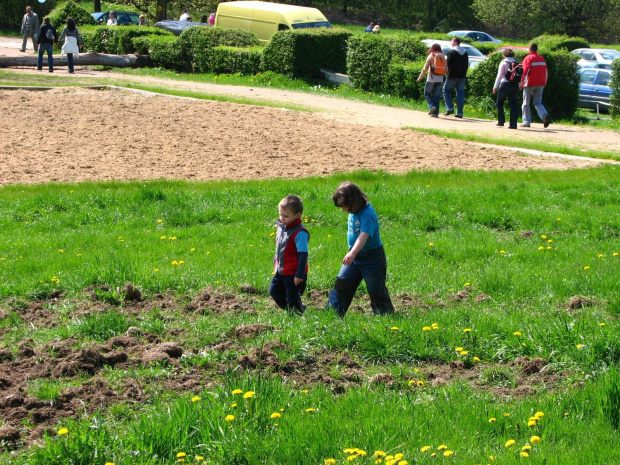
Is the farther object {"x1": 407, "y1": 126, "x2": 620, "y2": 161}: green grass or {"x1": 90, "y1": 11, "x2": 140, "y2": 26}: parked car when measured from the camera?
{"x1": 90, "y1": 11, "x2": 140, "y2": 26}: parked car

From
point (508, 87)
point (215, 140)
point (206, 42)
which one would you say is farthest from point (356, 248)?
point (206, 42)

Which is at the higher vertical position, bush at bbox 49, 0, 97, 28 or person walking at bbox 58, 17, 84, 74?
bush at bbox 49, 0, 97, 28

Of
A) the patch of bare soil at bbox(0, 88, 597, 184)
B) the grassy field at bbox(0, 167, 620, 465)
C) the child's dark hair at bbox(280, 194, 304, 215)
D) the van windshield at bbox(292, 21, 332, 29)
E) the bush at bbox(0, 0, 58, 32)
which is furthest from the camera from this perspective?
the bush at bbox(0, 0, 58, 32)

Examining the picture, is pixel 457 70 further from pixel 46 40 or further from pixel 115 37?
pixel 115 37

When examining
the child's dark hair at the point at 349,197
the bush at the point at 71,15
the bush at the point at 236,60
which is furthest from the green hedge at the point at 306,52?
the child's dark hair at the point at 349,197

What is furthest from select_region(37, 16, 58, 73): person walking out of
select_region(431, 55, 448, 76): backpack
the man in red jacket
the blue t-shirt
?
the blue t-shirt

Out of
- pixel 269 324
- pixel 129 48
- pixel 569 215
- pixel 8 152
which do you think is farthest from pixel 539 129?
pixel 129 48

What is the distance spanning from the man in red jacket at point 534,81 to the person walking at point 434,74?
A: 2084mm

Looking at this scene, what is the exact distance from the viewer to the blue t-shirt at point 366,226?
6.65 m

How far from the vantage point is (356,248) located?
6.54 m

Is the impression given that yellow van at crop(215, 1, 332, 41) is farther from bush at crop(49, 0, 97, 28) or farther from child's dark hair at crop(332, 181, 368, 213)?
child's dark hair at crop(332, 181, 368, 213)

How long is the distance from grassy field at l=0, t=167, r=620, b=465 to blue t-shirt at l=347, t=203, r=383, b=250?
2.15 feet

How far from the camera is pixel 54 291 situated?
23.8 ft

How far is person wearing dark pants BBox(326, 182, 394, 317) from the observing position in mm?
6551
